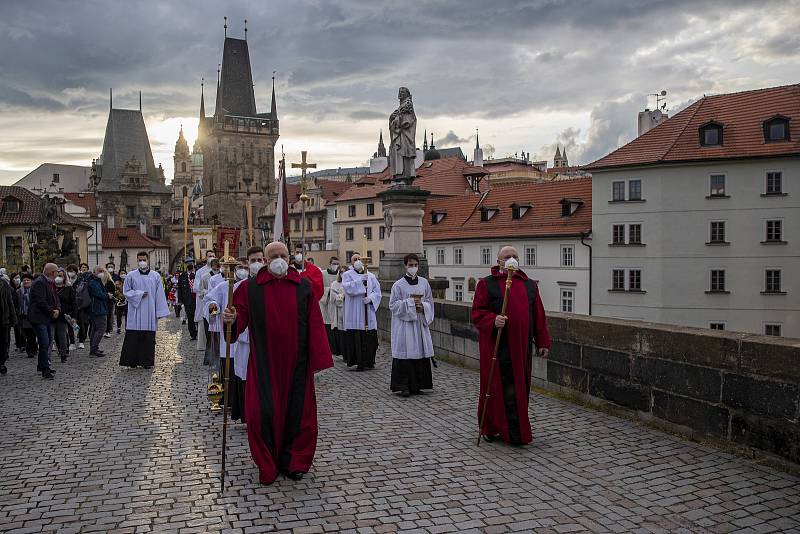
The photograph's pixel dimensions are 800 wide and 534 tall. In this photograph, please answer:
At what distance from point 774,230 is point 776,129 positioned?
5.46m

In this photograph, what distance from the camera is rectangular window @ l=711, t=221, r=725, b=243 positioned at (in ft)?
130

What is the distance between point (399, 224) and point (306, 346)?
10.3 metres

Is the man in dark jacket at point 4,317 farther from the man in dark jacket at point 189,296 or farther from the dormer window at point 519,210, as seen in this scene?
the dormer window at point 519,210

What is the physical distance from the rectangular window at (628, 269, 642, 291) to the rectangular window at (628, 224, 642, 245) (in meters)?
1.68

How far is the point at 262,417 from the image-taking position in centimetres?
605

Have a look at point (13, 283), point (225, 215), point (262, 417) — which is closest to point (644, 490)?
point (262, 417)

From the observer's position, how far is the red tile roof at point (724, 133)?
3881 centimetres

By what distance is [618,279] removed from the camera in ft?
137

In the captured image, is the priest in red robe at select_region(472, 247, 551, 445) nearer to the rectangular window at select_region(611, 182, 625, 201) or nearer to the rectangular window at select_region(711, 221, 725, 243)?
the rectangular window at select_region(711, 221, 725, 243)

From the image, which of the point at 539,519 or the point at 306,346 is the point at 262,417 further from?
the point at 539,519

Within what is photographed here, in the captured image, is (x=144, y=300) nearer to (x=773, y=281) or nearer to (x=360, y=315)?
(x=360, y=315)

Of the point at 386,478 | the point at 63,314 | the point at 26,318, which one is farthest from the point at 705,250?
the point at 386,478

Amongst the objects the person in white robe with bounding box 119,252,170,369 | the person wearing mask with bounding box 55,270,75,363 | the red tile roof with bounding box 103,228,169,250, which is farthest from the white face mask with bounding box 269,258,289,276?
the red tile roof with bounding box 103,228,169,250

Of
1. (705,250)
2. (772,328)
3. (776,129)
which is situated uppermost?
(776,129)
